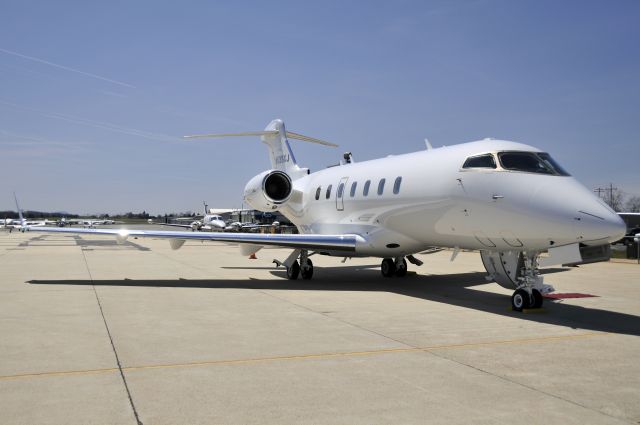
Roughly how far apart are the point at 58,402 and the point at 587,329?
Result: 23.2ft

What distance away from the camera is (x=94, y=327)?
812cm

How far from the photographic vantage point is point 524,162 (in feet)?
32.3

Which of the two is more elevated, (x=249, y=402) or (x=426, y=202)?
(x=426, y=202)

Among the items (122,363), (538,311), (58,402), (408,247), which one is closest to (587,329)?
(538,311)

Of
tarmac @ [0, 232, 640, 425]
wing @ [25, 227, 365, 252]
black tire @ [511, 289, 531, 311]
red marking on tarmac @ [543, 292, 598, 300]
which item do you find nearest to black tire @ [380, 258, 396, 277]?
wing @ [25, 227, 365, 252]

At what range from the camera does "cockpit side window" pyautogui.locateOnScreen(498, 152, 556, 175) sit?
9.66 metres

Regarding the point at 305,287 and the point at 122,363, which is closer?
the point at 122,363

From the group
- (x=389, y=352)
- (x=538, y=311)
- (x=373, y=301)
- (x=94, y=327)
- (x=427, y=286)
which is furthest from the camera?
(x=427, y=286)

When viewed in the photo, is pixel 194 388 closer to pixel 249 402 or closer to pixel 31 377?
pixel 249 402

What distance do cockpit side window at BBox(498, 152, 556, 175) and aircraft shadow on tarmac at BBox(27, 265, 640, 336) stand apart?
2451mm

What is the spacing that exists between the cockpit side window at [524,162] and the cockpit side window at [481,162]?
17 centimetres

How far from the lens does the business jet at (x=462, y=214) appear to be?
8922 mm

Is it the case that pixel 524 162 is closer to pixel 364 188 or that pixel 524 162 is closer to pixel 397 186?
pixel 397 186

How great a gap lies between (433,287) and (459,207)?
3.82m
